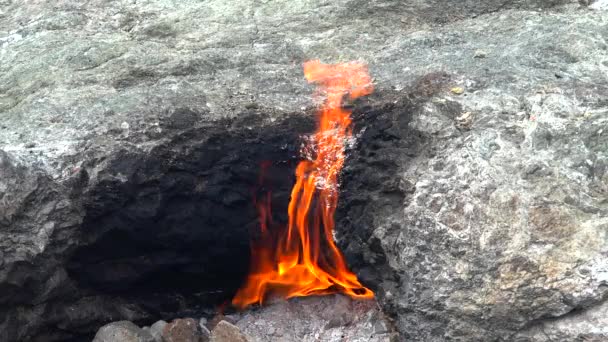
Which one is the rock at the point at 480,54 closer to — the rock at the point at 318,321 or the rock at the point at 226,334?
the rock at the point at 318,321

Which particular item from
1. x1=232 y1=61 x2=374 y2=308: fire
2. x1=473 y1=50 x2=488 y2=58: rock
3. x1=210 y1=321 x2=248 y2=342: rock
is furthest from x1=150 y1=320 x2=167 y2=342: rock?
x1=473 y1=50 x2=488 y2=58: rock

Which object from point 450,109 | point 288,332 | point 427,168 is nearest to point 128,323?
point 288,332

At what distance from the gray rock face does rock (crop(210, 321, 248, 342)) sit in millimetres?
456

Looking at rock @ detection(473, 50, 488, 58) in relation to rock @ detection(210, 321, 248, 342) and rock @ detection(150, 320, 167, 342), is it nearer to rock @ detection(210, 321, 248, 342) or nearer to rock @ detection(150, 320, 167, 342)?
rock @ detection(210, 321, 248, 342)

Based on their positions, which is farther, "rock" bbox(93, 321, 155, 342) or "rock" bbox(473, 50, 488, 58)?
"rock" bbox(473, 50, 488, 58)

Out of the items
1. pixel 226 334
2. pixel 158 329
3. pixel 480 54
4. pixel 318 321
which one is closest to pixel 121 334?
pixel 158 329

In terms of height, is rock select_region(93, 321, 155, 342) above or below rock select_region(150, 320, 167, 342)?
above

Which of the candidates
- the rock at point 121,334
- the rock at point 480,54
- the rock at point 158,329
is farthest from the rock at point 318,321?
the rock at point 480,54

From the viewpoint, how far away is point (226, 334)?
3408 millimetres

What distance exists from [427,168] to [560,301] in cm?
83

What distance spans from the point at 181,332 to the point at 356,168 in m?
1.20

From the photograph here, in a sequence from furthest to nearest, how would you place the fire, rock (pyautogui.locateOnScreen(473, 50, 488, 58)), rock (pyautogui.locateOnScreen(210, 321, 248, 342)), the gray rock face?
rock (pyautogui.locateOnScreen(473, 50, 488, 58)) < the fire < rock (pyautogui.locateOnScreen(210, 321, 248, 342)) < the gray rock face

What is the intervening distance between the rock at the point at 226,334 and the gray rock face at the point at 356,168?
46cm

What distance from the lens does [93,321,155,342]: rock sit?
347 centimetres
